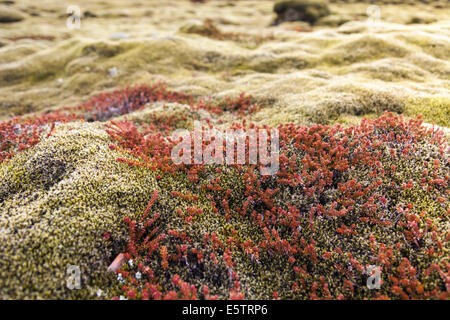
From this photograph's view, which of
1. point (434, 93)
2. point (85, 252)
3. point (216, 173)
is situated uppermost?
point (434, 93)

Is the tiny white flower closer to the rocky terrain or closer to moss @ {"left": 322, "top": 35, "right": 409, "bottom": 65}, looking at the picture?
the rocky terrain

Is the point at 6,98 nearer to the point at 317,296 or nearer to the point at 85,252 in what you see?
the point at 85,252

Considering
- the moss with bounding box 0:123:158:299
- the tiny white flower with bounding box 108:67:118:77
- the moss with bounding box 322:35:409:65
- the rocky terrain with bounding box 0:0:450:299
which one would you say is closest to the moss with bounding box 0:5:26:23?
the tiny white flower with bounding box 108:67:118:77

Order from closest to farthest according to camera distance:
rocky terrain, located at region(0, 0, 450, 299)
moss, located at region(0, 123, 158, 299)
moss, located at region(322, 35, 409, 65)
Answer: moss, located at region(0, 123, 158, 299) → rocky terrain, located at region(0, 0, 450, 299) → moss, located at region(322, 35, 409, 65)

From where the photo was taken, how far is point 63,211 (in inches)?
213

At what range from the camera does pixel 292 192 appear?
21.9 ft

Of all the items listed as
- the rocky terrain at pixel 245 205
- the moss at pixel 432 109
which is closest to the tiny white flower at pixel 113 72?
the rocky terrain at pixel 245 205

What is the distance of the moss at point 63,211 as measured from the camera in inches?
178

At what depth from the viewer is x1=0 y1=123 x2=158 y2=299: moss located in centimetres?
453

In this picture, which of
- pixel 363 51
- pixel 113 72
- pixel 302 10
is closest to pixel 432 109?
Answer: pixel 363 51

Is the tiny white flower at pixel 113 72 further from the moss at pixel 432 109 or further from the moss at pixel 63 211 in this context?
the moss at pixel 432 109

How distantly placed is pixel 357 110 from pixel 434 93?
4.03 m

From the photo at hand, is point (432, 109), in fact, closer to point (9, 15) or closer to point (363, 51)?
point (363, 51)
